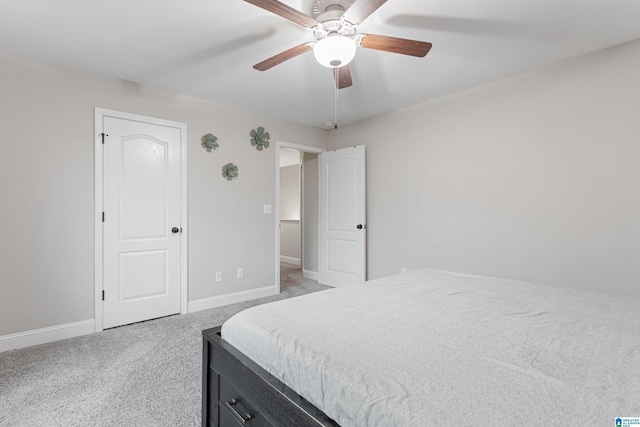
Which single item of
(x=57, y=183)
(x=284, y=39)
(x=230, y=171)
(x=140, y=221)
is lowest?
(x=140, y=221)

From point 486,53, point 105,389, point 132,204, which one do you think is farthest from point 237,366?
point 486,53

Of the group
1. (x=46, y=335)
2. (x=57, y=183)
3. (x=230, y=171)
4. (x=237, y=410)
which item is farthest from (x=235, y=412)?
(x=230, y=171)

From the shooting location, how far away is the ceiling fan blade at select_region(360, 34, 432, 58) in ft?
6.00

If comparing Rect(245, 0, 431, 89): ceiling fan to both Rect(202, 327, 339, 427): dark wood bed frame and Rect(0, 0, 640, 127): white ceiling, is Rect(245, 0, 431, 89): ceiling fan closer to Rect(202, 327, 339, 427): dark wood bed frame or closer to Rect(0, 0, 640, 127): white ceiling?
Rect(0, 0, 640, 127): white ceiling

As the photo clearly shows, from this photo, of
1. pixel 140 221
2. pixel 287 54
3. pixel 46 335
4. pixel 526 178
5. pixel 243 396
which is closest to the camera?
pixel 243 396

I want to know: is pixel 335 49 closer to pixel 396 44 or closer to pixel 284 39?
pixel 396 44

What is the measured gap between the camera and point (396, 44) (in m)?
1.88

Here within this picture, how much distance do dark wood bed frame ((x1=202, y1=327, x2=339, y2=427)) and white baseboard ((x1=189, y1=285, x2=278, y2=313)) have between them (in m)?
2.25

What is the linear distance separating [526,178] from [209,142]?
10.7 feet

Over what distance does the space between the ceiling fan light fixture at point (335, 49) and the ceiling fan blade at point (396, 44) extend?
0.47 feet

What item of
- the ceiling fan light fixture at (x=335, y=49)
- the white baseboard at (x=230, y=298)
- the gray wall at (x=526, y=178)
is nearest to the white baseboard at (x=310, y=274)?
the white baseboard at (x=230, y=298)

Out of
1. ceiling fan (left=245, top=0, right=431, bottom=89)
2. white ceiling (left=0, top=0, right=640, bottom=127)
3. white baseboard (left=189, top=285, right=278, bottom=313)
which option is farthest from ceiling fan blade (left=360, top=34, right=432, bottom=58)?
white baseboard (left=189, top=285, right=278, bottom=313)

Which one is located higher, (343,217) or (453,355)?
(343,217)

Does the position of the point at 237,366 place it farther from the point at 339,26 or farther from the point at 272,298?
the point at 272,298
